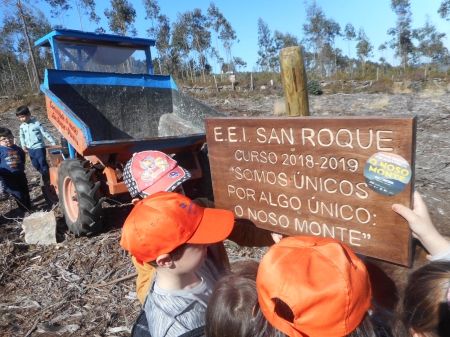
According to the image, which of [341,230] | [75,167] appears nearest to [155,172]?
[341,230]

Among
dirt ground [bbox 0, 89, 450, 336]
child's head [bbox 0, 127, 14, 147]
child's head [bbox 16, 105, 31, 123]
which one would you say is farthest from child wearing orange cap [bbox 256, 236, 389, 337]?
child's head [bbox 16, 105, 31, 123]

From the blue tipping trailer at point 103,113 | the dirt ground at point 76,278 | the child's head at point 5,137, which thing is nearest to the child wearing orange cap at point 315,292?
the dirt ground at point 76,278

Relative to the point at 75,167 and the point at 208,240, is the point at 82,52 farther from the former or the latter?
the point at 208,240

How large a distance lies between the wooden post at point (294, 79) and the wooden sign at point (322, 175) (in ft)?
1.50

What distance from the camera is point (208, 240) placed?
1542mm

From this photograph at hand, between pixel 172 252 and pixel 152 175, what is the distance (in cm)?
67

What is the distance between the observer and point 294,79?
2061 mm

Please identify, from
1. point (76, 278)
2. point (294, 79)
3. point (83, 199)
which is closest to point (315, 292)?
point (294, 79)

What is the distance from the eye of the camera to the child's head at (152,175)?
2055mm

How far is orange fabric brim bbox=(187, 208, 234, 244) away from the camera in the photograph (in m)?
1.55

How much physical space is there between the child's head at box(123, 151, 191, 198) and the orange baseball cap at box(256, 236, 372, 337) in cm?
106

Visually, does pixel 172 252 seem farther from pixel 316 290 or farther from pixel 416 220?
pixel 416 220

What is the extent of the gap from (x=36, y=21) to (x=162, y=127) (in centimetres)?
3323

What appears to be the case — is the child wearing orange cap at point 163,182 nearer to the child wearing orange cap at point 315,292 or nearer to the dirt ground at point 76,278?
the child wearing orange cap at point 315,292
